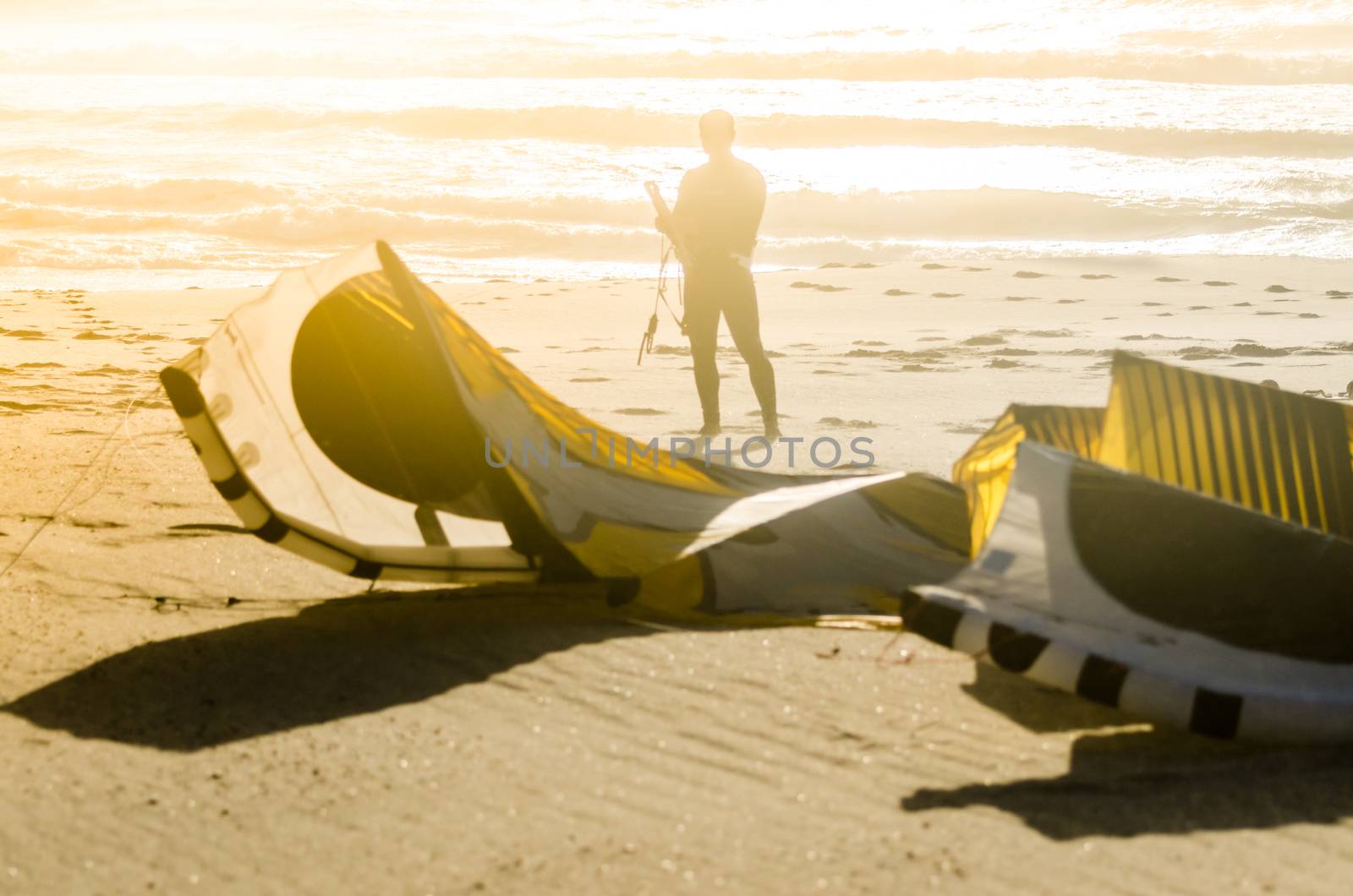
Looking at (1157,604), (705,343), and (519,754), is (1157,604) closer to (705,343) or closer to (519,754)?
(519,754)

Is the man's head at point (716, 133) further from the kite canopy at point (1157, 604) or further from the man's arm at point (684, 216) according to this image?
the kite canopy at point (1157, 604)

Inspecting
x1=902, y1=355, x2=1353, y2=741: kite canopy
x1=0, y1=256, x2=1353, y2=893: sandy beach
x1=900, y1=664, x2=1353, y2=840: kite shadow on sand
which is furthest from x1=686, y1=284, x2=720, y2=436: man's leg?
x1=900, y1=664, x2=1353, y2=840: kite shadow on sand

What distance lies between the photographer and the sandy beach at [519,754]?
2.73 m

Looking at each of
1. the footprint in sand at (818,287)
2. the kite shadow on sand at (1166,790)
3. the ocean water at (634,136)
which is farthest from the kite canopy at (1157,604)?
the ocean water at (634,136)

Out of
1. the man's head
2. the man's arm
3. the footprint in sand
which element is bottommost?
the footprint in sand

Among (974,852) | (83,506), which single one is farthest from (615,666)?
(83,506)

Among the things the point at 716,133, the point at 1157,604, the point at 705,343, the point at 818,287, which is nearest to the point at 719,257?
the point at 705,343

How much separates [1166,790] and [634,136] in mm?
25837

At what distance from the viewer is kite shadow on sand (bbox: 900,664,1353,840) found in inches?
113

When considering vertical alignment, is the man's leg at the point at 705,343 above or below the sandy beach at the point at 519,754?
above

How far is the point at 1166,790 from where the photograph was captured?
3000mm

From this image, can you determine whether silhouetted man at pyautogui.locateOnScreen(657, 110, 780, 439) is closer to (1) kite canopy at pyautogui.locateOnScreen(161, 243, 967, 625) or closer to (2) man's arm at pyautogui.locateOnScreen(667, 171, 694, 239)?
(2) man's arm at pyautogui.locateOnScreen(667, 171, 694, 239)

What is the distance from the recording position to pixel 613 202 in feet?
71.8

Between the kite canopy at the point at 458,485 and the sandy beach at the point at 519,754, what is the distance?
0.22 metres
